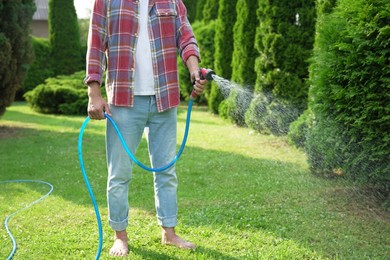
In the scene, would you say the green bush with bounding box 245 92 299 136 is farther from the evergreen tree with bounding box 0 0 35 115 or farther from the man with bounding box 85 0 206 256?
the man with bounding box 85 0 206 256

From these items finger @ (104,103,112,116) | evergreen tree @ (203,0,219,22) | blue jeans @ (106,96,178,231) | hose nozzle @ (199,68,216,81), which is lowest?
blue jeans @ (106,96,178,231)

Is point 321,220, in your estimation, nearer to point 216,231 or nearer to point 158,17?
point 216,231

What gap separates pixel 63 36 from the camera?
638 inches

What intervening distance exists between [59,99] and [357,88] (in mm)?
9676

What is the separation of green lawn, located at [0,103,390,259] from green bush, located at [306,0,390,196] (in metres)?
0.44

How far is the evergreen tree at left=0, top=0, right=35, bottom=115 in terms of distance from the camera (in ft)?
26.0

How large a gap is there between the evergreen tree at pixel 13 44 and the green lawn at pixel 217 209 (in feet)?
6.60

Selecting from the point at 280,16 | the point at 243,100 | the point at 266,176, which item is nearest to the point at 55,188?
the point at 266,176

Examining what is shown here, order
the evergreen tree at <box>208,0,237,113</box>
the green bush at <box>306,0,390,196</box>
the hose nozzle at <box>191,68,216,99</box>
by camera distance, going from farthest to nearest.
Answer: the evergreen tree at <box>208,0,237,113</box> → the green bush at <box>306,0,390,196</box> → the hose nozzle at <box>191,68,216,99</box>

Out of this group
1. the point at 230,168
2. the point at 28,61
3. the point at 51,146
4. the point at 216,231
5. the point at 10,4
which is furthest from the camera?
the point at 28,61

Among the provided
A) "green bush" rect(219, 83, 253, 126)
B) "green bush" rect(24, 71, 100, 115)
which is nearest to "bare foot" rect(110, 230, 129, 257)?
"green bush" rect(219, 83, 253, 126)

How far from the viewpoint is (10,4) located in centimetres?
802

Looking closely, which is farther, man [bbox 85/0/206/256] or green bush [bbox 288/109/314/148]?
green bush [bbox 288/109/314/148]

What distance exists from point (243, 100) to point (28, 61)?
4.08m
